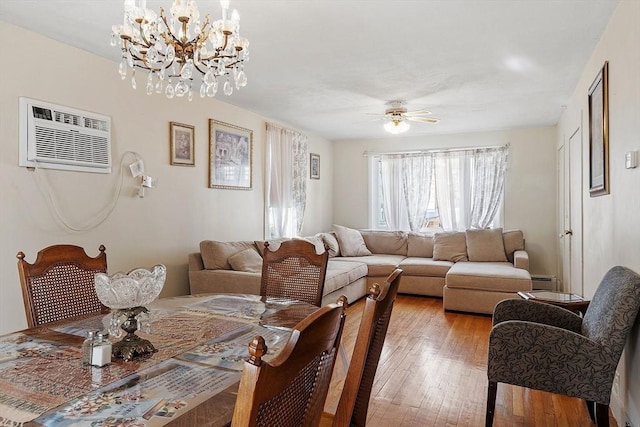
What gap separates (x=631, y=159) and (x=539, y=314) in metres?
1.06

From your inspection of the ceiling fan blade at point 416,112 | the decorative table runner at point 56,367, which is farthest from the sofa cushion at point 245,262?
the ceiling fan blade at point 416,112

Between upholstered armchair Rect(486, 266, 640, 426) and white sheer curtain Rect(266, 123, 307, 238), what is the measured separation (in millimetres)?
3588

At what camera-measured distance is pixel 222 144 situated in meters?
4.45

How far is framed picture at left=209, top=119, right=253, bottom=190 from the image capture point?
4.32 metres

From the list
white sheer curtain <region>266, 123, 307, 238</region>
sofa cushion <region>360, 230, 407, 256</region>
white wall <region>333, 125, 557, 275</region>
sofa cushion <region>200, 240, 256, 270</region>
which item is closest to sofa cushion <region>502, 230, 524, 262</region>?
white wall <region>333, 125, 557, 275</region>

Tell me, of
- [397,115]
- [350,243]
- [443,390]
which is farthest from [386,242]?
[443,390]

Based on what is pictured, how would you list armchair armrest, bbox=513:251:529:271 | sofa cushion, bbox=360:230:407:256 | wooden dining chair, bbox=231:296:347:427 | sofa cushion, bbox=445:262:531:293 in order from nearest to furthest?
wooden dining chair, bbox=231:296:347:427, sofa cushion, bbox=445:262:531:293, armchair armrest, bbox=513:251:529:271, sofa cushion, bbox=360:230:407:256

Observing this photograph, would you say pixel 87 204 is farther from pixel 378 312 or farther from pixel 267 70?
pixel 378 312

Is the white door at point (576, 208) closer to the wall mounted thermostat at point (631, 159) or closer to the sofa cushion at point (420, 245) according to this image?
the wall mounted thermostat at point (631, 159)

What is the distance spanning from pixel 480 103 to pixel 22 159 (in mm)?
4296

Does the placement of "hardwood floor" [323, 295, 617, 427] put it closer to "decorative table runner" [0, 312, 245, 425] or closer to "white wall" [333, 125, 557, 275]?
"decorative table runner" [0, 312, 245, 425]

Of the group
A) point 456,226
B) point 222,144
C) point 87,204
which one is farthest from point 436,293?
point 87,204

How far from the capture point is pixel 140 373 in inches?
47.4

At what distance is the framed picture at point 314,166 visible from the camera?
6.41m
